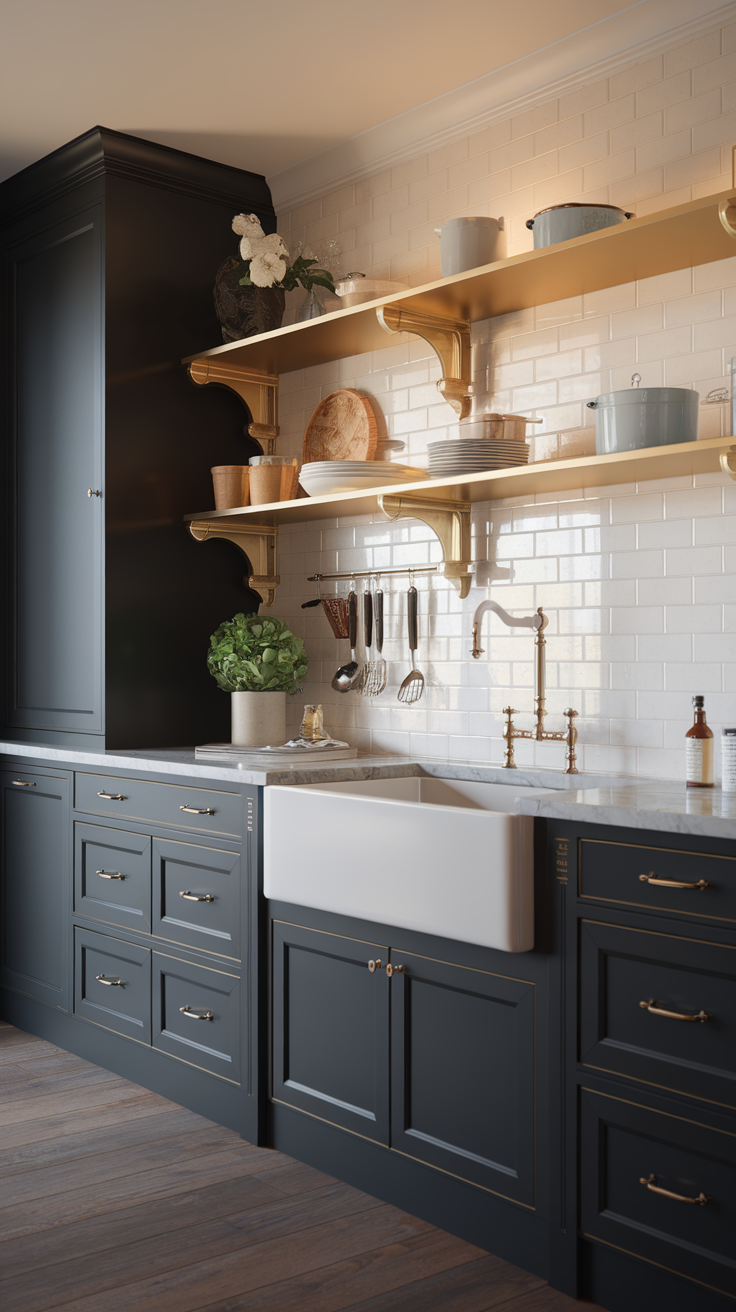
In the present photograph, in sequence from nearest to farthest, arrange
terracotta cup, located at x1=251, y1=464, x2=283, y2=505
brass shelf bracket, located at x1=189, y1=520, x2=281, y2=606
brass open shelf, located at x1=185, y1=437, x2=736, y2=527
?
brass open shelf, located at x1=185, y1=437, x2=736, y2=527 → terracotta cup, located at x1=251, y1=464, x2=283, y2=505 → brass shelf bracket, located at x1=189, y1=520, x2=281, y2=606

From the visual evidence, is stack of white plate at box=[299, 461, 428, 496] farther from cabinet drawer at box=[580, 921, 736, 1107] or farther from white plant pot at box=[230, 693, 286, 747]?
cabinet drawer at box=[580, 921, 736, 1107]

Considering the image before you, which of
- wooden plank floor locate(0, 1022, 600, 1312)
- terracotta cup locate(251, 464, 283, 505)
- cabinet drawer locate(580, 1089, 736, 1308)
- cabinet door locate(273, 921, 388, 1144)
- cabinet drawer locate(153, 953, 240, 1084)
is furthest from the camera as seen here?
terracotta cup locate(251, 464, 283, 505)

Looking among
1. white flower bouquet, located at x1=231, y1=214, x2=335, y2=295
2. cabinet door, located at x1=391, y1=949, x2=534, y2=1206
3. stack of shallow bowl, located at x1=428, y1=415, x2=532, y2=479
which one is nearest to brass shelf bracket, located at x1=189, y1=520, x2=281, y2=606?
white flower bouquet, located at x1=231, y1=214, x2=335, y2=295

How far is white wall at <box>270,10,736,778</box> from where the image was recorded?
2609 mm

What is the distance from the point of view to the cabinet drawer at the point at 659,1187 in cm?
188

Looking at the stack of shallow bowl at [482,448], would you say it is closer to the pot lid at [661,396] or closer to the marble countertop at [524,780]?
the pot lid at [661,396]

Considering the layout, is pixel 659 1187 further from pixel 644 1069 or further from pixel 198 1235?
pixel 198 1235

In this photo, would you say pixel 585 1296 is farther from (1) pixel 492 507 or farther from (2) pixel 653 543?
(1) pixel 492 507

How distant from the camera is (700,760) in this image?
2410 mm

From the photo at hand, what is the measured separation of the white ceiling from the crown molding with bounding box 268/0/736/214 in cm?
2

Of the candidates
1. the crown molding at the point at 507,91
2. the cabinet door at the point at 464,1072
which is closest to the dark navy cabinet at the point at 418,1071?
the cabinet door at the point at 464,1072

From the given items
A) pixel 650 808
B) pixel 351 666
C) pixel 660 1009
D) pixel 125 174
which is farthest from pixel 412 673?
pixel 125 174

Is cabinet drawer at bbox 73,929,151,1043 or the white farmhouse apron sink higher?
the white farmhouse apron sink

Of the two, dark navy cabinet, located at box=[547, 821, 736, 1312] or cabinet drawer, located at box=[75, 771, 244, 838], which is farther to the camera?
cabinet drawer, located at box=[75, 771, 244, 838]
